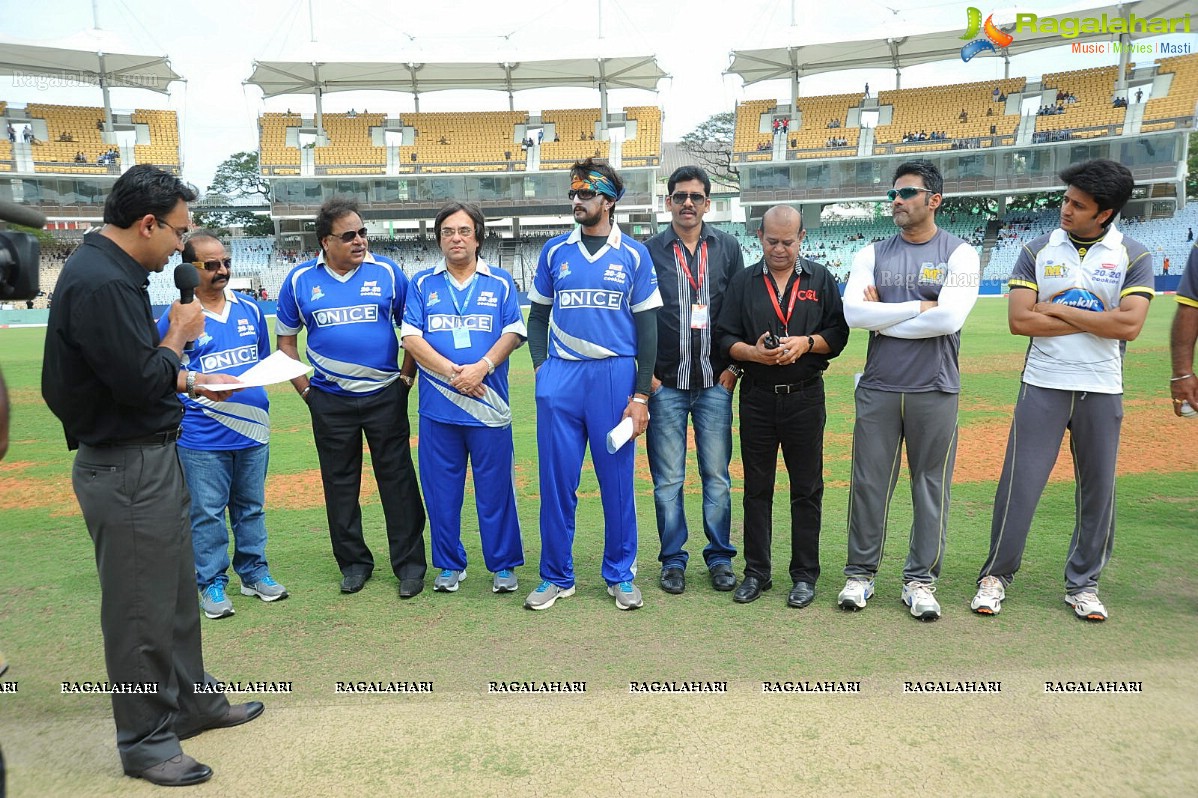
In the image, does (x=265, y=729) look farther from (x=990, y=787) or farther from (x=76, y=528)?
(x=76, y=528)

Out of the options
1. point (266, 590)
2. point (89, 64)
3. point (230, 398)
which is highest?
point (89, 64)

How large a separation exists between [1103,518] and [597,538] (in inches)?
124

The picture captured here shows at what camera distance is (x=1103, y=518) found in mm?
4312

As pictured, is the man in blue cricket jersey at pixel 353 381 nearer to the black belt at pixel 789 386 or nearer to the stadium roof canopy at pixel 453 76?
the black belt at pixel 789 386

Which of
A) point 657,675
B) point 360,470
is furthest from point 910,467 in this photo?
point 360,470

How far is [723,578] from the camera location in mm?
4801

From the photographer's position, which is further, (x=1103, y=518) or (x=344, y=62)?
(x=344, y=62)

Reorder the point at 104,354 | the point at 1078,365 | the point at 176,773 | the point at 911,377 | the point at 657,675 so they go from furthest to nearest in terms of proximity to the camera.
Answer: the point at 911,377 → the point at 1078,365 → the point at 657,675 → the point at 176,773 → the point at 104,354

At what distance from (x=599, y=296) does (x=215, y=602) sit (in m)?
2.74

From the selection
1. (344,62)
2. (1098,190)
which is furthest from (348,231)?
(344,62)

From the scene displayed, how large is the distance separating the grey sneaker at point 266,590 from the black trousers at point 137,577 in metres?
1.65

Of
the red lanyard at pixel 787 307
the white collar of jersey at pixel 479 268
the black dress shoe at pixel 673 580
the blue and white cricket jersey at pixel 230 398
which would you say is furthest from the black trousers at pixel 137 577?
the red lanyard at pixel 787 307

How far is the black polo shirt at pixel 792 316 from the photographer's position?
15.0 ft

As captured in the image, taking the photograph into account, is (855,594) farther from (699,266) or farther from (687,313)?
(699,266)
